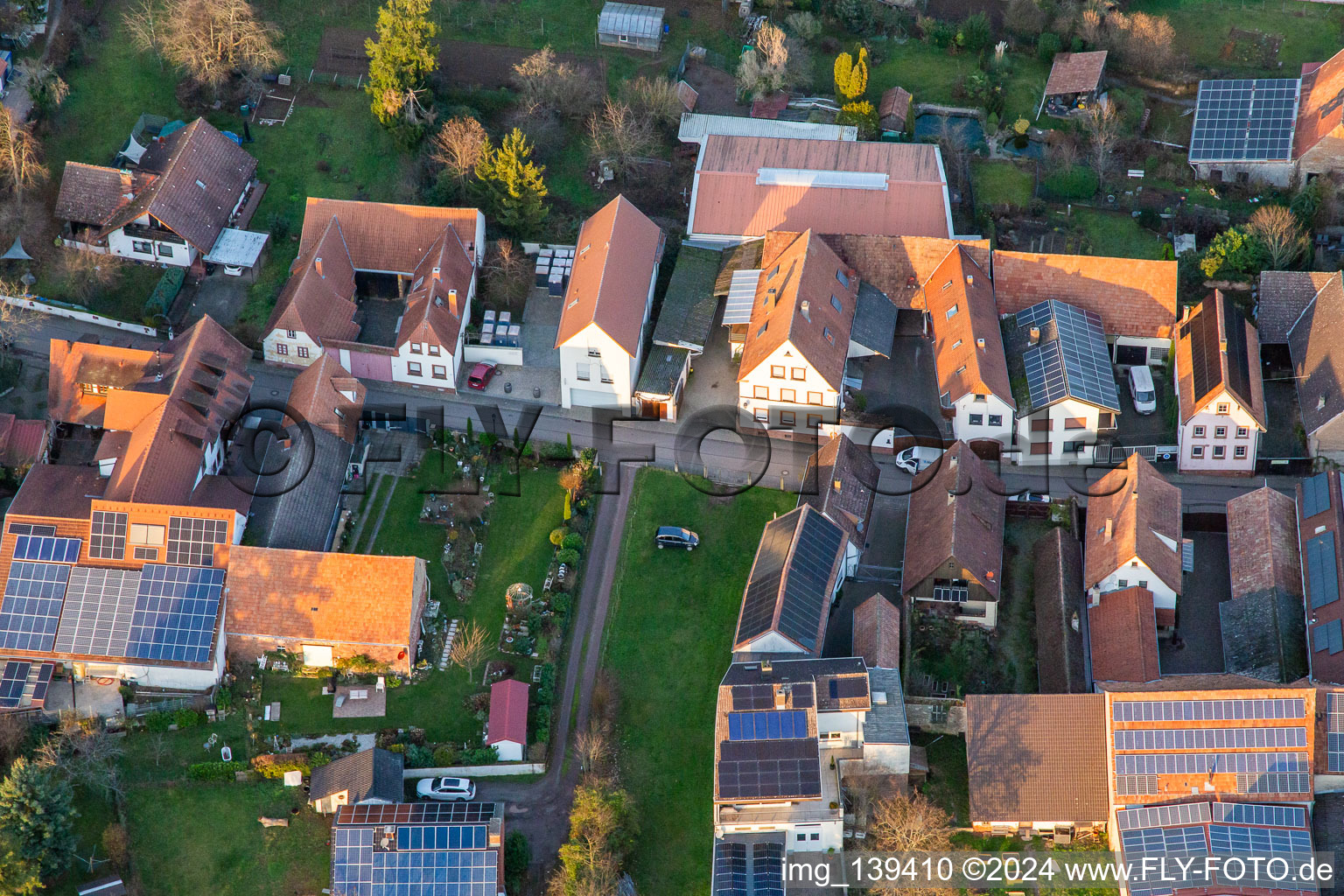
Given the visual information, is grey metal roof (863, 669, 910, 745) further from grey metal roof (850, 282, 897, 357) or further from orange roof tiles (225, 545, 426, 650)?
grey metal roof (850, 282, 897, 357)

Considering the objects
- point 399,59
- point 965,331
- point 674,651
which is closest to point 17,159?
point 399,59

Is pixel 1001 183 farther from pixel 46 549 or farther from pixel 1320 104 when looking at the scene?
pixel 46 549

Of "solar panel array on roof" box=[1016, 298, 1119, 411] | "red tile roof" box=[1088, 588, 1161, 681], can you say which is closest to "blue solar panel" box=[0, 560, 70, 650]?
"red tile roof" box=[1088, 588, 1161, 681]

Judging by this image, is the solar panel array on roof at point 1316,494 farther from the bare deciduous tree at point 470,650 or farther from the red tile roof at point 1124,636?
the bare deciduous tree at point 470,650

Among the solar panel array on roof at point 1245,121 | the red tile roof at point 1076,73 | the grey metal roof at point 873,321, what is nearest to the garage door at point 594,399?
the grey metal roof at point 873,321

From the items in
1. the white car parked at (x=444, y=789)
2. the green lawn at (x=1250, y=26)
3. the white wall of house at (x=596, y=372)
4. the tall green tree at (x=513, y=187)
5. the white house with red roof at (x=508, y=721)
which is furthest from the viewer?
the green lawn at (x=1250, y=26)

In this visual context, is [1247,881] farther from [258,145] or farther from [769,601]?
[258,145]

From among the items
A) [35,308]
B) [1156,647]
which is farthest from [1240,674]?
[35,308]

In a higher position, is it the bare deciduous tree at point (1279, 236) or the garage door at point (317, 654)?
the bare deciduous tree at point (1279, 236)
